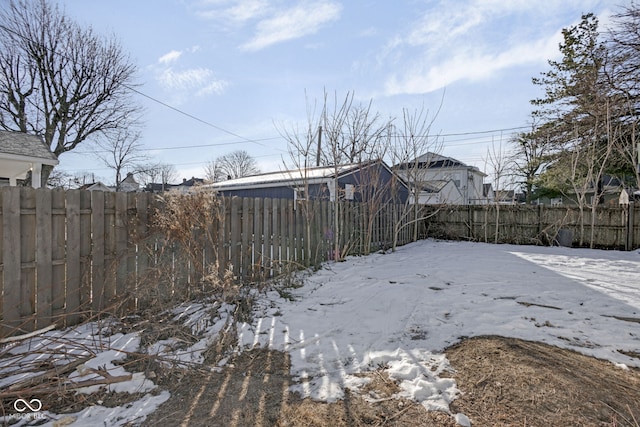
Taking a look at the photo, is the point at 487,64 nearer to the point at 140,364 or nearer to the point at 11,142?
the point at 140,364

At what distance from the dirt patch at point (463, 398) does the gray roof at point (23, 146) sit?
803 cm

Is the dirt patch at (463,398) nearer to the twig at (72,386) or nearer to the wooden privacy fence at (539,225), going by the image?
the twig at (72,386)

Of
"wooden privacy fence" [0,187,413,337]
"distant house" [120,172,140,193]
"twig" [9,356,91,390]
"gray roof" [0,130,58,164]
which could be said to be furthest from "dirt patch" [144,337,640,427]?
"distant house" [120,172,140,193]

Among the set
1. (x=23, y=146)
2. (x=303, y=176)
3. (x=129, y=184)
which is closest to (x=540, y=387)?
(x=303, y=176)

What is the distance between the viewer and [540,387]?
1894 mm

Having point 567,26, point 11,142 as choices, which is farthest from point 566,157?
point 11,142

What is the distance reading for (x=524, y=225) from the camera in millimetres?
10016

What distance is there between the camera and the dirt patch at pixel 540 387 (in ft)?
5.37

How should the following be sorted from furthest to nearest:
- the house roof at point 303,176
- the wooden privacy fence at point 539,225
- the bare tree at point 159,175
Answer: the bare tree at point 159,175
the house roof at point 303,176
the wooden privacy fence at point 539,225

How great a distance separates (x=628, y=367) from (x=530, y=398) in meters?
1.04

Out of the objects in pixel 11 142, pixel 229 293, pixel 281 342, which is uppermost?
pixel 11 142

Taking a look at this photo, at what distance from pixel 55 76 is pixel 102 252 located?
15.7 m

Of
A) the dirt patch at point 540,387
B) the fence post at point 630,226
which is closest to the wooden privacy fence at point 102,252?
the dirt patch at point 540,387

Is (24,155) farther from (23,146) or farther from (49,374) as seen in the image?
(49,374)
